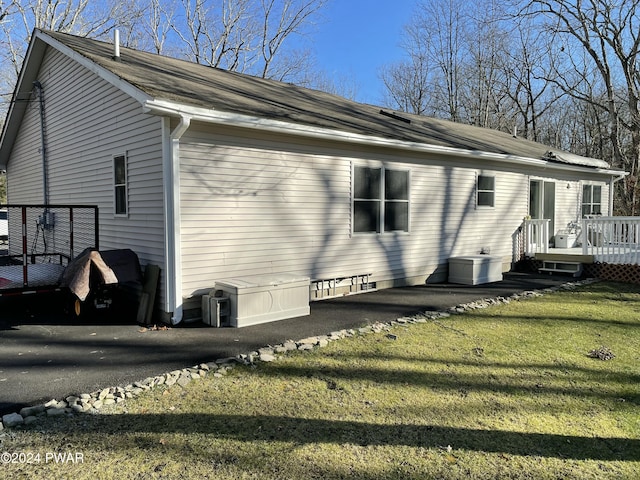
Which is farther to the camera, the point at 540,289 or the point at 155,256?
the point at 540,289

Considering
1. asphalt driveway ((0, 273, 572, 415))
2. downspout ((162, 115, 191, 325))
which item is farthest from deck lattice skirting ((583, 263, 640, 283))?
downspout ((162, 115, 191, 325))

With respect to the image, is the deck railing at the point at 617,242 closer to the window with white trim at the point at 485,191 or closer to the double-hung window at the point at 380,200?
the window with white trim at the point at 485,191

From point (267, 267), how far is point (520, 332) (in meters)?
3.74

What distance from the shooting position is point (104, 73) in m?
6.74

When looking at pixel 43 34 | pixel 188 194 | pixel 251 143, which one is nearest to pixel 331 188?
pixel 251 143

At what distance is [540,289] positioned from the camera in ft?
30.1

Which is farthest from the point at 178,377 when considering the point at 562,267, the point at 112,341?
the point at 562,267

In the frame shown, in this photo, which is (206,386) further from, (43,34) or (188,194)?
(43,34)

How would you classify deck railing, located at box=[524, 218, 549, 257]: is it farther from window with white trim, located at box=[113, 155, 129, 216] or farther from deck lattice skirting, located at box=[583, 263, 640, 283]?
window with white trim, located at box=[113, 155, 129, 216]

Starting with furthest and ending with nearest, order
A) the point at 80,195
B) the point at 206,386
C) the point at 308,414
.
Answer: the point at 80,195, the point at 206,386, the point at 308,414

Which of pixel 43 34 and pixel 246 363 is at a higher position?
pixel 43 34

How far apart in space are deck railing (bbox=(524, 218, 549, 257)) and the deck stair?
1.19ft

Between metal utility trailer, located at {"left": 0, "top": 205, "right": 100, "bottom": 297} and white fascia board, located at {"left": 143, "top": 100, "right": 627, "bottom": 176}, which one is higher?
white fascia board, located at {"left": 143, "top": 100, "right": 627, "bottom": 176}

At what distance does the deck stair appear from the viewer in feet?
35.8
